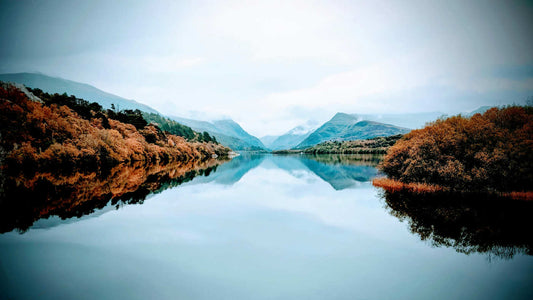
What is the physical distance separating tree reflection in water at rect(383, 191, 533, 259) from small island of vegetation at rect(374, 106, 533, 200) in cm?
248

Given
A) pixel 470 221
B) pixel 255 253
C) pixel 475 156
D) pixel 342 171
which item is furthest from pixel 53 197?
pixel 342 171

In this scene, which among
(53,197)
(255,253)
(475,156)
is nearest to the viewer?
(255,253)

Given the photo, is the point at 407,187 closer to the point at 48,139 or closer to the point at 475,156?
the point at 475,156

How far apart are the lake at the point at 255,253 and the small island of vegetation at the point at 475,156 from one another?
749 cm

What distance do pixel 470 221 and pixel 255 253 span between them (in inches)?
611

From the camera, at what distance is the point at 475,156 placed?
23828 mm

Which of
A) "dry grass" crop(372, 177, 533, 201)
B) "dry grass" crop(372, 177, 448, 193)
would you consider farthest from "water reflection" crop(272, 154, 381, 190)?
"dry grass" crop(372, 177, 533, 201)

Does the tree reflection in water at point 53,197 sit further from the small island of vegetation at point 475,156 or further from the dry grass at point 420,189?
the small island of vegetation at point 475,156

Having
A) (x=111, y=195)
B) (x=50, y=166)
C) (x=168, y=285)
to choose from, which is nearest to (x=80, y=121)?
(x=50, y=166)

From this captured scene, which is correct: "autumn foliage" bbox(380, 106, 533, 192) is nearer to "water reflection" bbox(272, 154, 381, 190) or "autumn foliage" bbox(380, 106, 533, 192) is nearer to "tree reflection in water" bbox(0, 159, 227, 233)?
"water reflection" bbox(272, 154, 381, 190)

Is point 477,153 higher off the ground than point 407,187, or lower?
higher

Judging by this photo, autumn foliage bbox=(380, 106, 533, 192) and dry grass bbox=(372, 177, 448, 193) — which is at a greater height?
autumn foliage bbox=(380, 106, 533, 192)

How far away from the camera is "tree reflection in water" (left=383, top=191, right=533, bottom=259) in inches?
472

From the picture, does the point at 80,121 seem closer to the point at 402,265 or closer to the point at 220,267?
the point at 220,267
